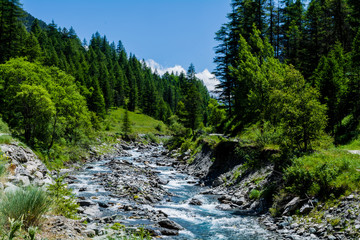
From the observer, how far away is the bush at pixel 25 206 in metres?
5.77

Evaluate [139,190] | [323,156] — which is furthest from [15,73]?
[323,156]

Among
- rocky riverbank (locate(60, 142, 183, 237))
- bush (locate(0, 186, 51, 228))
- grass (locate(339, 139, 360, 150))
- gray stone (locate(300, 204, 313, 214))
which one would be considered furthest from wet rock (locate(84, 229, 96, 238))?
grass (locate(339, 139, 360, 150))

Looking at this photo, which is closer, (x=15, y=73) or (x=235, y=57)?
(x=15, y=73)

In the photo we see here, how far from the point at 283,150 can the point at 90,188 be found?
48.4 feet

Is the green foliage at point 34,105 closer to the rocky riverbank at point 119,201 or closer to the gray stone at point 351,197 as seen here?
the rocky riverbank at point 119,201

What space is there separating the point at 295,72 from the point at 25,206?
1760 centimetres

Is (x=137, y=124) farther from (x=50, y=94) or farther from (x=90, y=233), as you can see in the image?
(x=90, y=233)

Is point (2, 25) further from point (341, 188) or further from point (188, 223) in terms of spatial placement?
point (341, 188)

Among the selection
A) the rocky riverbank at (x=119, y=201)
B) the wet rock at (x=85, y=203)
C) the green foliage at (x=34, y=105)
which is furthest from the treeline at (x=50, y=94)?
the wet rock at (x=85, y=203)

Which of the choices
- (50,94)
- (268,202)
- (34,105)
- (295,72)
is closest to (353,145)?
(295,72)

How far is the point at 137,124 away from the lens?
9112cm

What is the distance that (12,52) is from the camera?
161 ft

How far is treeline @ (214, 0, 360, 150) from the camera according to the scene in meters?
15.7

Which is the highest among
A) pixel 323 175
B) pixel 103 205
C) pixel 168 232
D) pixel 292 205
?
pixel 323 175
